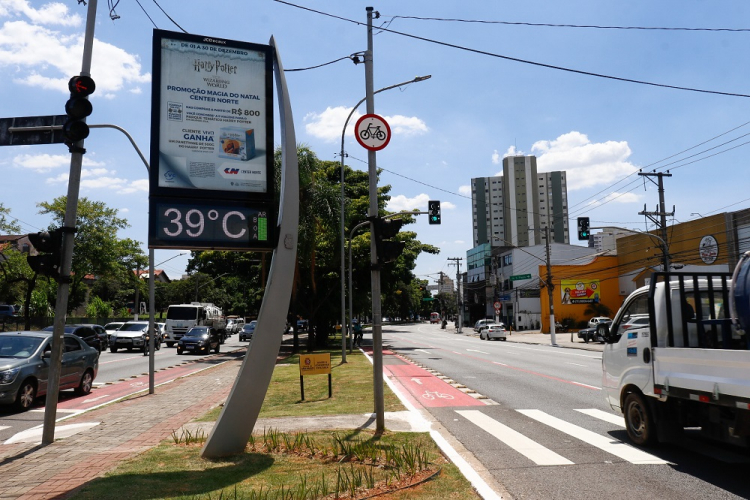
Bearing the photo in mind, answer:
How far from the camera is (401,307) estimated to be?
111000 mm

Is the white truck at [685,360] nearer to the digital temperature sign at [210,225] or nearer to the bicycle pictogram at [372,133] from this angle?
the bicycle pictogram at [372,133]

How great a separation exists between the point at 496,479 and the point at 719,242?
43712 millimetres

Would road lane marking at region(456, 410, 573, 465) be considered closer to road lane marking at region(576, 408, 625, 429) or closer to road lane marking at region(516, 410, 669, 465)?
road lane marking at region(516, 410, 669, 465)

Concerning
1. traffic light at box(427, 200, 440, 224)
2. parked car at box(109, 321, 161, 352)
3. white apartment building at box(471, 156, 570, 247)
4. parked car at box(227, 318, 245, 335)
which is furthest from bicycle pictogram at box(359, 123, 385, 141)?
white apartment building at box(471, 156, 570, 247)

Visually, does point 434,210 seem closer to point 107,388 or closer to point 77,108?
point 107,388

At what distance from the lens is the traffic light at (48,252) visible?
899 cm

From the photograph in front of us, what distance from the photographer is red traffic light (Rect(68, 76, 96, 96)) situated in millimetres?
9094

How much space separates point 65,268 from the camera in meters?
9.15

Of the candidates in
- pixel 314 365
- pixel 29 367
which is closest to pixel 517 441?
pixel 314 365

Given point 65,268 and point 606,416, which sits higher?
point 65,268

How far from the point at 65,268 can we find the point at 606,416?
9504mm

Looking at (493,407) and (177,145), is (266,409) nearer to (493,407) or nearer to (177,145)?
(493,407)

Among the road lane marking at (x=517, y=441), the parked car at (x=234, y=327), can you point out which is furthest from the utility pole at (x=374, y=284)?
the parked car at (x=234, y=327)

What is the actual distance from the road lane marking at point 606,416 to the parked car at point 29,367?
10953 mm
